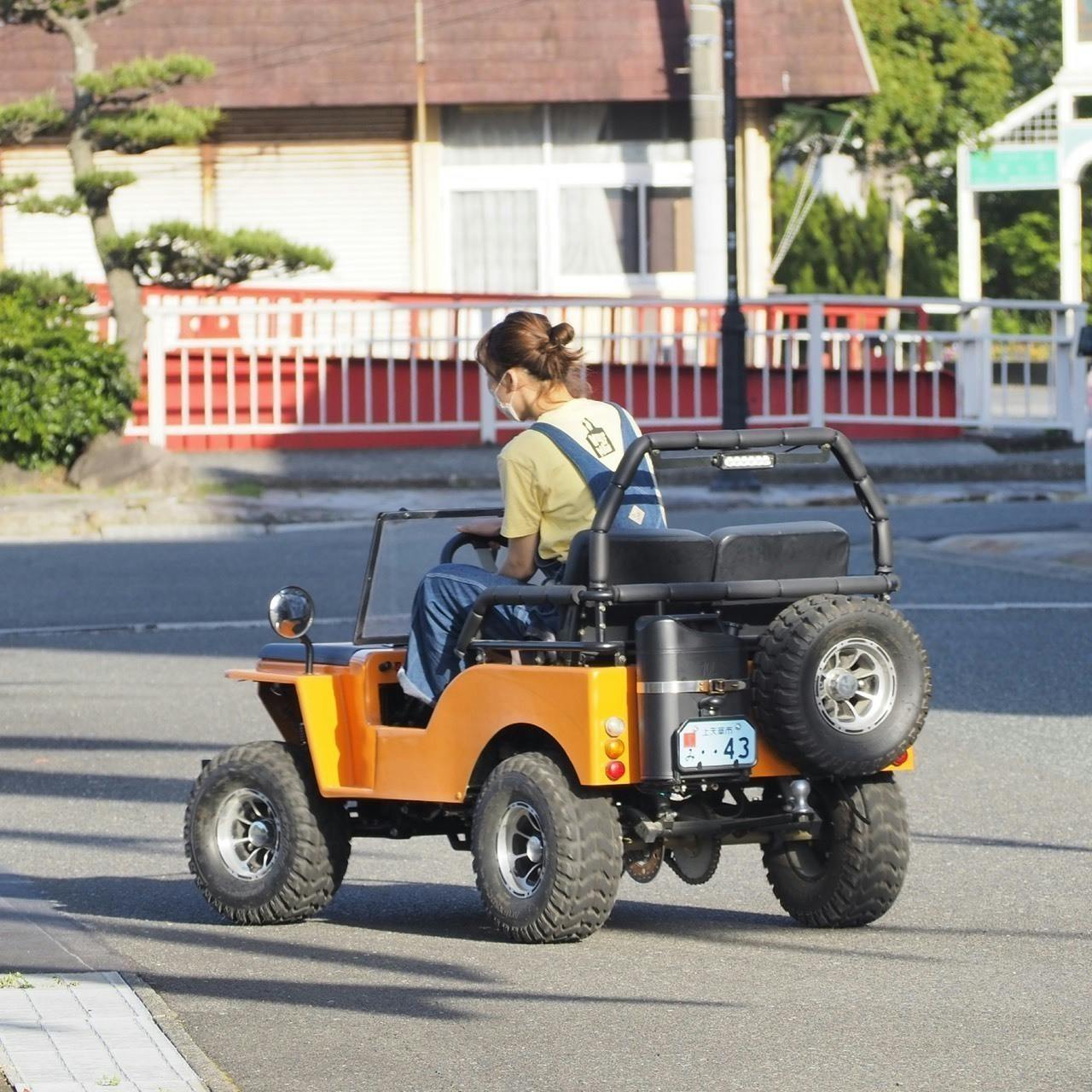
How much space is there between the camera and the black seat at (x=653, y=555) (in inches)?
244

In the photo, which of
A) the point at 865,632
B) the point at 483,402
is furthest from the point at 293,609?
the point at 483,402

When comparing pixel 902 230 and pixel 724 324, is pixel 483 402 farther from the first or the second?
pixel 902 230

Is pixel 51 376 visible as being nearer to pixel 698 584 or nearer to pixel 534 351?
pixel 534 351

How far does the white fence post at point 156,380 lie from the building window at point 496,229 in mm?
7173

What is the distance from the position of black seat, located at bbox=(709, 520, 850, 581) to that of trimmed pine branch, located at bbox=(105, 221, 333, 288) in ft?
49.8

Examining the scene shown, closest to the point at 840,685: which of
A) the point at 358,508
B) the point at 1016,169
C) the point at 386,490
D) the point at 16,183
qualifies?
the point at 358,508

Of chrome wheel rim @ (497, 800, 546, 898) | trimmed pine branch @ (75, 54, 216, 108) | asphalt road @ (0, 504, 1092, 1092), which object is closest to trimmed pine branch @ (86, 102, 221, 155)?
trimmed pine branch @ (75, 54, 216, 108)

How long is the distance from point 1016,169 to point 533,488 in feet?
121

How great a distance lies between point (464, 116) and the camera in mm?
29844

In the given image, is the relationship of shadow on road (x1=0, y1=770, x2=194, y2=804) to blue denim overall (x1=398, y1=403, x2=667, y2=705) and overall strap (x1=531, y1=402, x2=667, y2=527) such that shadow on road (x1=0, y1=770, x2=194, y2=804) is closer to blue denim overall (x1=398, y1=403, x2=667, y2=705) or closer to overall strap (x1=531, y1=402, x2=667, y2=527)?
blue denim overall (x1=398, y1=403, x2=667, y2=705)

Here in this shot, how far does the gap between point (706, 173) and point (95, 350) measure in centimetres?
857

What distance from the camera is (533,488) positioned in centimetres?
654

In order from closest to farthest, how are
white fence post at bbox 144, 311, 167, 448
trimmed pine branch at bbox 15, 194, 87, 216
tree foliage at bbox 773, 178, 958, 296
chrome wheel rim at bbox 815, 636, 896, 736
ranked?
chrome wheel rim at bbox 815, 636, 896, 736
trimmed pine branch at bbox 15, 194, 87, 216
white fence post at bbox 144, 311, 167, 448
tree foliage at bbox 773, 178, 958, 296

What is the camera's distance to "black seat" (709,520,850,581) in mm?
6281
